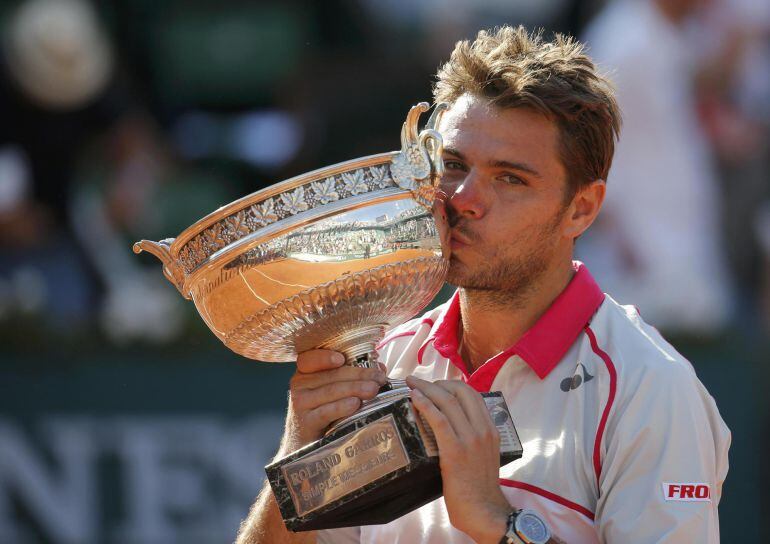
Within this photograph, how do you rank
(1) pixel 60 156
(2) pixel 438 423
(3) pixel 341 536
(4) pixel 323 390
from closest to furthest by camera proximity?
(2) pixel 438 423 → (4) pixel 323 390 → (3) pixel 341 536 → (1) pixel 60 156

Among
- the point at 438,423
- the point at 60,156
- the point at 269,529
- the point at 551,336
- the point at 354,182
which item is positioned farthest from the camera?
the point at 60,156

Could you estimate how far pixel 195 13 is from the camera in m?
7.93

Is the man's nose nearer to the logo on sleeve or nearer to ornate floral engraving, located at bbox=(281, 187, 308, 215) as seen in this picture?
ornate floral engraving, located at bbox=(281, 187, 308, 215)

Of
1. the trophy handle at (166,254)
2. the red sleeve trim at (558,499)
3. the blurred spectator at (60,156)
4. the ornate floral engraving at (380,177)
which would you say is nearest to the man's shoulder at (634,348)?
the red sleeve trim at (558,499)

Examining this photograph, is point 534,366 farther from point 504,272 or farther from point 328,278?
point 328,278

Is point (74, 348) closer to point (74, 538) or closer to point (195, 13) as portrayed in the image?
point (74, 538)

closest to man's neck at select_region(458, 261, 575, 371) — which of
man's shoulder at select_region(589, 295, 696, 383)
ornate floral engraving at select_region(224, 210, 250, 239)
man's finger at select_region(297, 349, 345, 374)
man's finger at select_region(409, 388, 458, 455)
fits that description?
man's shoulder at select_region(589, 295, 696, 383)

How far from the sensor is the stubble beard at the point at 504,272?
2.90 m

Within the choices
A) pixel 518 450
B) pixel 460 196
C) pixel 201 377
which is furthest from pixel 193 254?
pixel 201 377

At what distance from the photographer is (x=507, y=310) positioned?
10.1ft

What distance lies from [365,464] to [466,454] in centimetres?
21

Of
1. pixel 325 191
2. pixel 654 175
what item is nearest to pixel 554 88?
pixel 325 191

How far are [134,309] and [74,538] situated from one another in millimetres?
1204

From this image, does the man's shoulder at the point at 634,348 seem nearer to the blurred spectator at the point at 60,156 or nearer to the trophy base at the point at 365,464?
the trophy base at the point at 365,464
